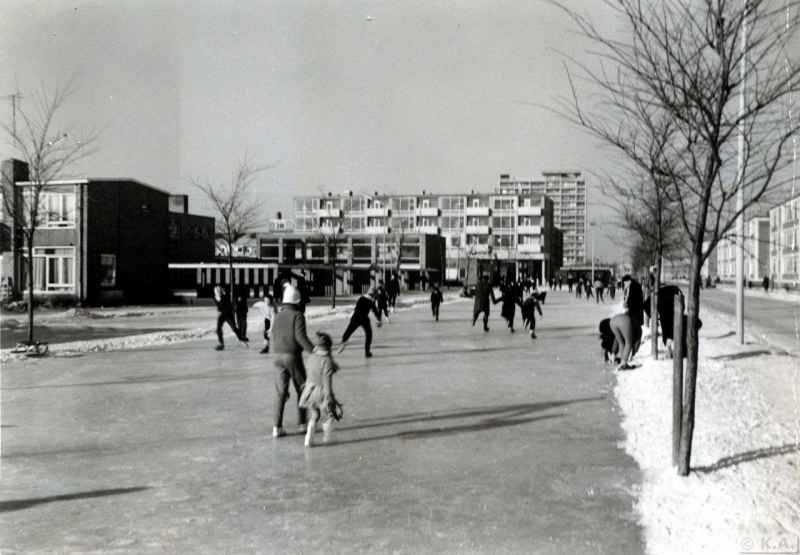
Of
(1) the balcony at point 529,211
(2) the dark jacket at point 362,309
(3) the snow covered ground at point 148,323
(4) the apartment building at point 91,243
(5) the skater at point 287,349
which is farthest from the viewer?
(1) the balcony at point 529,211

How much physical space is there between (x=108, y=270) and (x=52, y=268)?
8.01 feet

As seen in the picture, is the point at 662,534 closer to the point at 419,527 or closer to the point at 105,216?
the point at 419,527

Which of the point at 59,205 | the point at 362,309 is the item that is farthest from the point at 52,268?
the point at 362,309

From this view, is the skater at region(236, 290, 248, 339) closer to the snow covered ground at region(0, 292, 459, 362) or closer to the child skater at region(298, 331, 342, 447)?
the snow covered ground at region(0, 292, 459, 362)

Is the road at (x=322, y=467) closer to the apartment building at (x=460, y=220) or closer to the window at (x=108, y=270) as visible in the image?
the window at (x=108, y=270)

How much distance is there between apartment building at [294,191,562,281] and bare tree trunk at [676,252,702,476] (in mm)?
99990

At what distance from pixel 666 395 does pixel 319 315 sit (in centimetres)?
2007

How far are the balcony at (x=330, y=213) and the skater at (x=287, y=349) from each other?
10670 cm

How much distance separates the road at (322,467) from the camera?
4582mm

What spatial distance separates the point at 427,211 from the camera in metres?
115

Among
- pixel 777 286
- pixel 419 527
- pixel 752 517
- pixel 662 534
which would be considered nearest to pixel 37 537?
pixel 419 527

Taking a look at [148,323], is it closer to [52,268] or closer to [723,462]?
[52,268]

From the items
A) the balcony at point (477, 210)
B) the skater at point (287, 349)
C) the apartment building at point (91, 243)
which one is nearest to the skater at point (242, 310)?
the skater at point (287, 349)

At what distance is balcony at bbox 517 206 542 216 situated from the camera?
110375 millimetres
